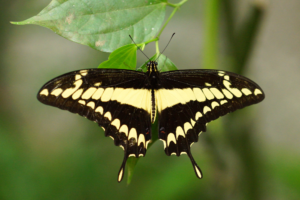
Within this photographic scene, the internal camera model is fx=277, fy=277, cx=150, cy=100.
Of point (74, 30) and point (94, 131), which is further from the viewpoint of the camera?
point (94, 131)

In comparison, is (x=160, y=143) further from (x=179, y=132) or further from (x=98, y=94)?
(x=98, y=94)

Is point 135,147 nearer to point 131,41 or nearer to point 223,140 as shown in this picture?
point 131,41

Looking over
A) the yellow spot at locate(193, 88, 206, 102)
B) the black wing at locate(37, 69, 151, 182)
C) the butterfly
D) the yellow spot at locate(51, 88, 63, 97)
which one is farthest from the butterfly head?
the yellow spot at locate(51, 88, 63, 97)

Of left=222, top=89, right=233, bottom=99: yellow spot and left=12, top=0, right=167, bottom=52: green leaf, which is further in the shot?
left=222, top=89, right=233, bottom=99: yellow spot

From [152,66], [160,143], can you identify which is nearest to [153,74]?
[152,66]

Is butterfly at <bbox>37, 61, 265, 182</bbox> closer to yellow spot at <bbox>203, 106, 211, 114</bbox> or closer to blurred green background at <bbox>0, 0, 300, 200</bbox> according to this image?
yellow spot at <bbox>203, 106, 211, 114</bbox>

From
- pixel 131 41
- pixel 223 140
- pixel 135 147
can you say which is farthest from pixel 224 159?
pixel 131 41
